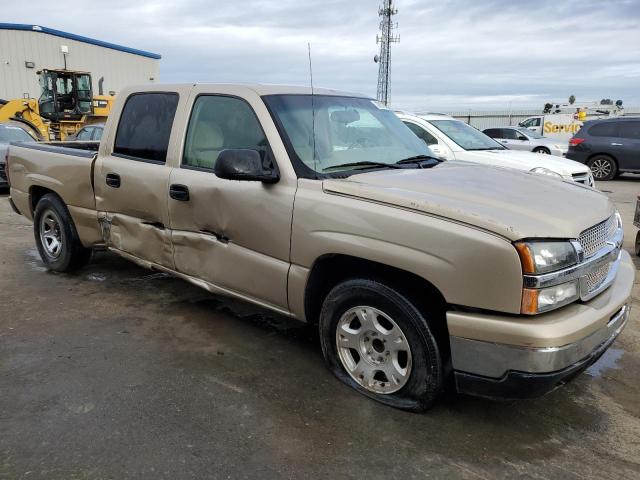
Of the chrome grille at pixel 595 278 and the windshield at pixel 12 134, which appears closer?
the chrome grille at pixel 595 278

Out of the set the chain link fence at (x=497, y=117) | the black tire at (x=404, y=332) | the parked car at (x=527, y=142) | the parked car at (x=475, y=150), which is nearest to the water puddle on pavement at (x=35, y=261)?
the black tire at (x=404, y=332)

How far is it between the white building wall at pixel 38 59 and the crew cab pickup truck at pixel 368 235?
33.6m

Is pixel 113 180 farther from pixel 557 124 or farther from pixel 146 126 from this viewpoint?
pixel 557 124

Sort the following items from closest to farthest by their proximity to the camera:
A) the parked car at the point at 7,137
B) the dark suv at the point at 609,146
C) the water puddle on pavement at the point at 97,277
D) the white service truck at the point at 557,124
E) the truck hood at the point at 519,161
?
the water puddle on pavement at the point at 97,277 → the truck hood at the point at 519,161 → the parked car at the point at 7,137 → the dark suv at the point at 609,146 → the white service truck at the point at 557,124

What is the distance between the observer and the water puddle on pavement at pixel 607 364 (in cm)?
366

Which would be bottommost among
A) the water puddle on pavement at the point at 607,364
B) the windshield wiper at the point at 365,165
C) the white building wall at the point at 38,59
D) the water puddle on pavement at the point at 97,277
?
the water puddle on pavement at the point at 607,364

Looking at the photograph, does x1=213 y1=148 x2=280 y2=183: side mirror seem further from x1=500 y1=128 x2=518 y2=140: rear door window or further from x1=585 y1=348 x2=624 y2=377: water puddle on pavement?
x1=500 y1=128 x2=518 y2=140: rear door window

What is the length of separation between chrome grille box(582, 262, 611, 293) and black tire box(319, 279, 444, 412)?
2.65 feet

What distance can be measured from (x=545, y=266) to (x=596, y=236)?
62 cm

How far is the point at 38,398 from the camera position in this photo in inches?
125

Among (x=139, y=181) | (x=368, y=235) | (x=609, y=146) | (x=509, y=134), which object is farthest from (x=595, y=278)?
(x=509, y=134)

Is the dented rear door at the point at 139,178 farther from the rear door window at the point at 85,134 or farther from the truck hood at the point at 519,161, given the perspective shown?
the rear door window at the point at 85,134

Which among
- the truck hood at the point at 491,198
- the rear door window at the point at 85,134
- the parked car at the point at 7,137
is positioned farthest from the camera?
the rear door window at the point at 85,134

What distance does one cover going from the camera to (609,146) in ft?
49.6
